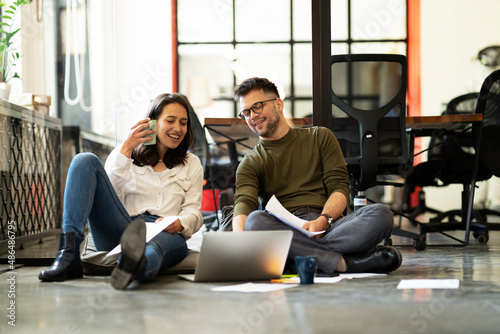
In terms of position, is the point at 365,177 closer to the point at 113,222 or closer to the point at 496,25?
the point at 113,222

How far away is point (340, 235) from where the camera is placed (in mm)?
2072

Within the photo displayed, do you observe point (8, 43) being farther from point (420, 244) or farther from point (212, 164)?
point (420, 244)

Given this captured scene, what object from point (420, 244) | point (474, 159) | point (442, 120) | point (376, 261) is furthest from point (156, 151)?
point (474, 159)

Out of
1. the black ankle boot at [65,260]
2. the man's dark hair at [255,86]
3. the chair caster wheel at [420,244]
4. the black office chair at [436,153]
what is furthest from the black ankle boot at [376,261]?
the black office chair at [436,153]

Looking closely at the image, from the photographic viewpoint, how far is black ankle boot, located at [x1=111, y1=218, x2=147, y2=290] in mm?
1672

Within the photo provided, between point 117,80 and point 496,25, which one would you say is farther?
point 496,25

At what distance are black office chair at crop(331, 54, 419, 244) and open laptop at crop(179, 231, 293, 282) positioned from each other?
1249 millimetres

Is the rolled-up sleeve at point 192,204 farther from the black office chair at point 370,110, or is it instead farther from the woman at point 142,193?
the black office chair at point 370,110

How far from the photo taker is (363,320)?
131cm

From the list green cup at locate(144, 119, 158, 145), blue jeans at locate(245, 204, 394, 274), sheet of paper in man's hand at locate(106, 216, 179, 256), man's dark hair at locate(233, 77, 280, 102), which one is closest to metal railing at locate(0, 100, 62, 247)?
green cup at locate(144, 119, 158, 145)

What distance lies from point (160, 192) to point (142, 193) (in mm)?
67

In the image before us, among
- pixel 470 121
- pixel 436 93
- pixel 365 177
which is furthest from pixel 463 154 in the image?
pixel 436 93

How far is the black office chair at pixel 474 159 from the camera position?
11.1 ft

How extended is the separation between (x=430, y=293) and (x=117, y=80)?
1.90m
